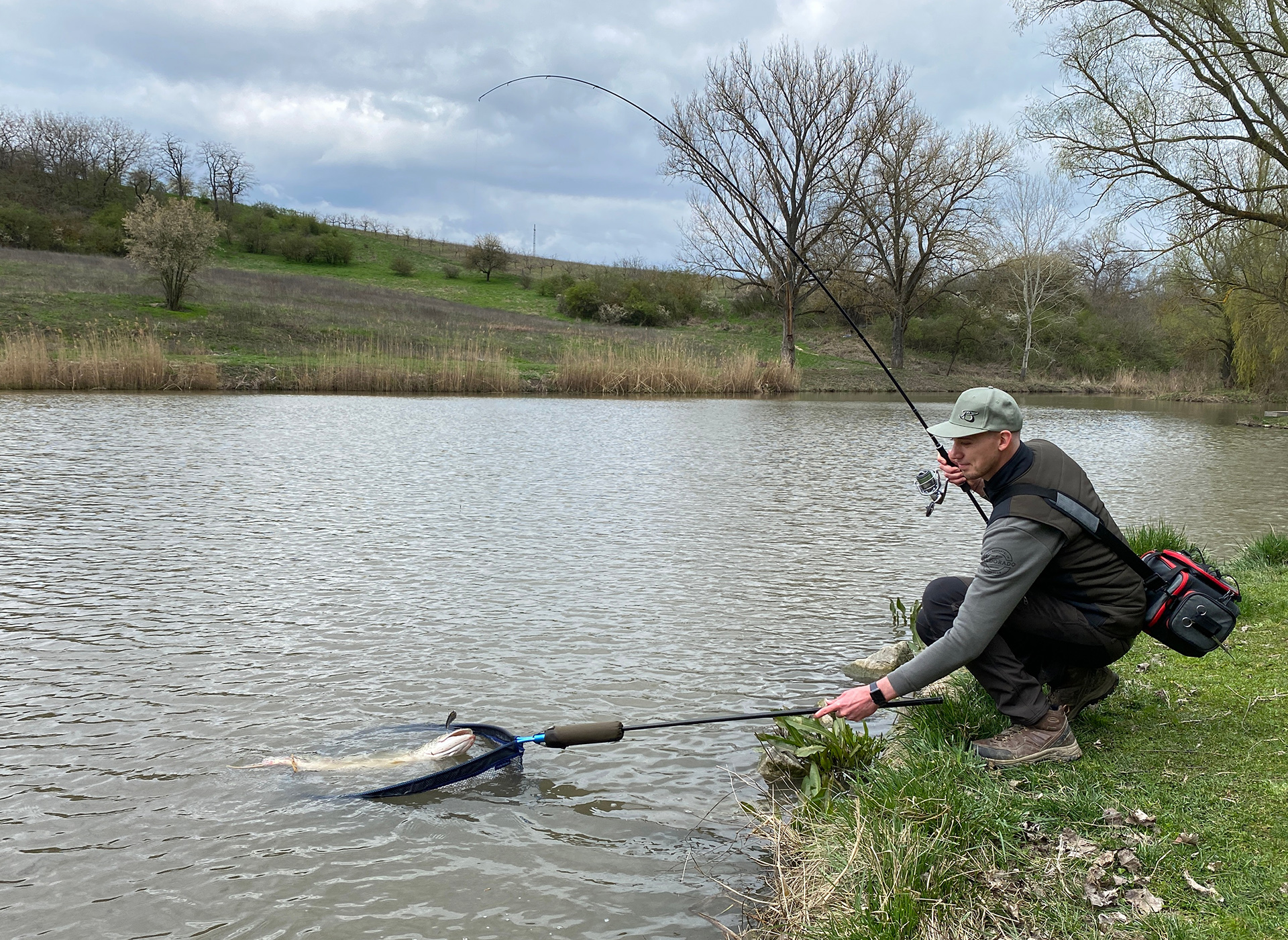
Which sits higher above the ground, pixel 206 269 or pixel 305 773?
pixel 206 269

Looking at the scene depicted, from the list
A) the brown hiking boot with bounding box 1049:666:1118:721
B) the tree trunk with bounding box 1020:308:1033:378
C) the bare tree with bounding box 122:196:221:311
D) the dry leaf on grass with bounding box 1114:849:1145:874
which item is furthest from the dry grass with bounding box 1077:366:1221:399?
the dry leaf on grass with bounding box 1114:849:1145:874

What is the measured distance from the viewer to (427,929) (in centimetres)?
310

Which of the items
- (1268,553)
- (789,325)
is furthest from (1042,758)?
(789,325)

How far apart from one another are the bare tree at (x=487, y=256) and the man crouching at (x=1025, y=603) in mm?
61058

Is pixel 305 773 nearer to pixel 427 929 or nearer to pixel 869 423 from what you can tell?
pixel 427 929

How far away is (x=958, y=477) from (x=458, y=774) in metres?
2.49

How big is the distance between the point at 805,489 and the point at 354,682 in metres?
8.17

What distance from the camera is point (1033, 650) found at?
3812 millimetres

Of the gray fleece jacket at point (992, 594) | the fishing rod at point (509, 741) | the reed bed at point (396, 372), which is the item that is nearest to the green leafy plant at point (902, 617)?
the fishing rod at point (509, 741)

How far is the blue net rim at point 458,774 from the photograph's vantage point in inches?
154

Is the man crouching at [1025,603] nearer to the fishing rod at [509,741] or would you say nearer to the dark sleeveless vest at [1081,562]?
the dark sleeveless vest at [1081,562]

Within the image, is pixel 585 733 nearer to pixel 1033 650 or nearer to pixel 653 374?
pixel 1033 650

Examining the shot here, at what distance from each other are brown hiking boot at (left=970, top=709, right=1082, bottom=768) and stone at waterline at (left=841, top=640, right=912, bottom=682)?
5.29 ft

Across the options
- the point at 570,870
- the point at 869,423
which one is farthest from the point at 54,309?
the point at 570,870
